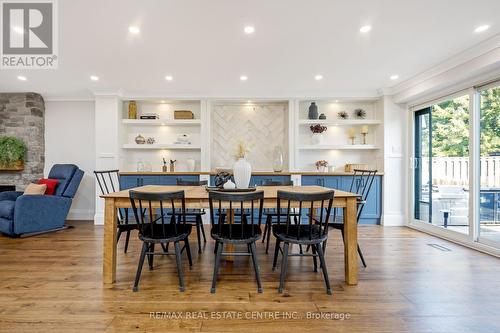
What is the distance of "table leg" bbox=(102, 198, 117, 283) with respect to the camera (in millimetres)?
2182

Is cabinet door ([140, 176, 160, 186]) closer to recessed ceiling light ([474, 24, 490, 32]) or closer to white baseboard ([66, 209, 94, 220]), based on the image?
white baseboard ([66, 209, 94, 220])

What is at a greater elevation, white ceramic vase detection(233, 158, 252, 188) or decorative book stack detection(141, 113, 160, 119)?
decorative book stack detection(141, 113, 160, 119)

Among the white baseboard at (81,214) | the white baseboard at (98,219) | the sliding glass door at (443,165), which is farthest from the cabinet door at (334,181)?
the white baseboard at (81,214)

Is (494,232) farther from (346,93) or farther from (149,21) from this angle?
(149,21)

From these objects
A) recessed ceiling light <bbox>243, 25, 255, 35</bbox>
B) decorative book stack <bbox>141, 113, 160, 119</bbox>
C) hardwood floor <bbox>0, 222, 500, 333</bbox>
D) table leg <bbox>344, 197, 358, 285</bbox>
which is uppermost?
recessed ceiling light <bbox>243, 25, 255, 35</bbox>

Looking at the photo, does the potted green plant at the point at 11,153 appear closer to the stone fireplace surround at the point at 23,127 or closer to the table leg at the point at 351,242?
the stone fireplace surround at the point at 23,127

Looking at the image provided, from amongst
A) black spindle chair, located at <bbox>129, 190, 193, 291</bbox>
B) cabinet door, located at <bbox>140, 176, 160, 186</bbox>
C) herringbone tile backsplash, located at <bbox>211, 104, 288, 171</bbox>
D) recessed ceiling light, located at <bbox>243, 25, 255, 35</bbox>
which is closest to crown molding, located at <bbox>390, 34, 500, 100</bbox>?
herringbone tile backsplash, located at <bbox>211, 104, 288, 171</bbox>

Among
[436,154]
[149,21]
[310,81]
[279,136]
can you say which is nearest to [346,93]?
[310,81]

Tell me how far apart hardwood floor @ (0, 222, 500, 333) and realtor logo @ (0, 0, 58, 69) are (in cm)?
244

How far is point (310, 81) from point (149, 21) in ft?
8.67

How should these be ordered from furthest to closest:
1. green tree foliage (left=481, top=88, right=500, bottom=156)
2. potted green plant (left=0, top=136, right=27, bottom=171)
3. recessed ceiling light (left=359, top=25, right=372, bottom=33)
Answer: potted green plant (left=0, top=136, right=27, bottom=171) < green tree foliage (left=481, top=88, right=500, bottom=156) < recessed ceiling light (left=359, top=25, right=372, bottom=33)

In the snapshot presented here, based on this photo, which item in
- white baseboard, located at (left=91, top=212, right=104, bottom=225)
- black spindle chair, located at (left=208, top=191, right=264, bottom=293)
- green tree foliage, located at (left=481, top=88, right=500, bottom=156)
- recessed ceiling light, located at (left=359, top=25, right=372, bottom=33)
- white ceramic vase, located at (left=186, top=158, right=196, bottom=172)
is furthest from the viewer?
white ceramic vase, located at (left=186, top=158, right=196, bottom=172)

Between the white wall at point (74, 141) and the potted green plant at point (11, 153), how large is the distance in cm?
45

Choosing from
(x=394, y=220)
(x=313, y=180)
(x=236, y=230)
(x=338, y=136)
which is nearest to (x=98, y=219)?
(x=236, y=230)
